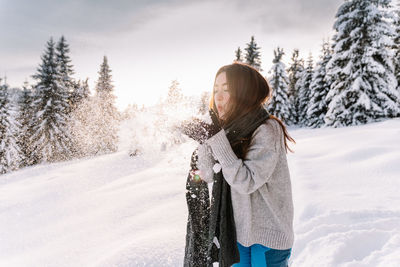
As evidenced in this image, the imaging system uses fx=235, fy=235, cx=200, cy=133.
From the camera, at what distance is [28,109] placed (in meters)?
26.2

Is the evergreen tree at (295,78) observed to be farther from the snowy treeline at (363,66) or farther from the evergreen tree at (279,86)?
the snowy treeline at (363,66)

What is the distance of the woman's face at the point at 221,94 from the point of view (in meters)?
1.68

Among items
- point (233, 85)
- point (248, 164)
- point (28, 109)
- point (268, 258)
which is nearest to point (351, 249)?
point (268, 258)

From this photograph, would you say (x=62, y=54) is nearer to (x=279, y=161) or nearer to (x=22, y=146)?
(x=22, y=146)

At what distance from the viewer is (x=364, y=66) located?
16.0 meters

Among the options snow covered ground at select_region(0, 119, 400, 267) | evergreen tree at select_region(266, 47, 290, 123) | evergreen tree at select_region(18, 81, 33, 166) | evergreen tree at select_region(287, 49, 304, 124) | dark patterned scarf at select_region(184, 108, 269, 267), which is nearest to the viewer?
dark patterned scarf at select_region(184, 108, 269, 267)

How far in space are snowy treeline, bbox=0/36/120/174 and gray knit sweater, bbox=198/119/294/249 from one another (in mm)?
26501

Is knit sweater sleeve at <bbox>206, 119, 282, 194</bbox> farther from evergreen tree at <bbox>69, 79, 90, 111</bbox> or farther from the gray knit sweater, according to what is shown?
evergreen tree at <bbox>69, 79, 90, 111</bbox>

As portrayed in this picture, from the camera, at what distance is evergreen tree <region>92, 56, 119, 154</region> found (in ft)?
84.9

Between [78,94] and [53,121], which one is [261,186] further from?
[78,94]

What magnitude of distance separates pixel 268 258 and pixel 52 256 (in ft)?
12.3

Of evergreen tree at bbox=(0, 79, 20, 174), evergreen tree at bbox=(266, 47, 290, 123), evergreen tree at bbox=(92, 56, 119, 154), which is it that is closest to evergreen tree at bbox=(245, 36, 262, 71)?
evergreen tree at bbox=(266, 47, 290, 123)

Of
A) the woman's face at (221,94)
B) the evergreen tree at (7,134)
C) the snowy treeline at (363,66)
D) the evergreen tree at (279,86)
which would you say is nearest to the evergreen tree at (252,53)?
the evergreen tree at (279,86)

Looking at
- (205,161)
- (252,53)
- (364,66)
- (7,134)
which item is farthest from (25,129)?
(364,66)
